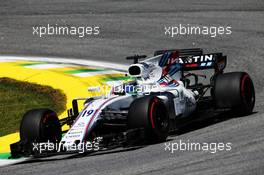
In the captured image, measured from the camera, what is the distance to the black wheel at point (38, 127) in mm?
12422

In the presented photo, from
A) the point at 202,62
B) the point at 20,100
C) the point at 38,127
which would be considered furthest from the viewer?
the point at 20,100

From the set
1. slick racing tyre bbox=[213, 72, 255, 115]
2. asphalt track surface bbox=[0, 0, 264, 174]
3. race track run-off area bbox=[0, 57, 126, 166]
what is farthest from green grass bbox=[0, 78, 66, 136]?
slick racing tyre bbox=[213, 72, 255, 115]

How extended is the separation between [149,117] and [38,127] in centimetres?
154

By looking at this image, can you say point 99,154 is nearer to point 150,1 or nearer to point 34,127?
point 34,127

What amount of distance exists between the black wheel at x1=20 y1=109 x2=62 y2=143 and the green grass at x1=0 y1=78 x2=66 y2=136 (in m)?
2.09

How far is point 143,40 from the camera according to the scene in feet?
70.6

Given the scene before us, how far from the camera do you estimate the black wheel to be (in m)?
12.4

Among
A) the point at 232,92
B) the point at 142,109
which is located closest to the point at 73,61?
the point at 232,92

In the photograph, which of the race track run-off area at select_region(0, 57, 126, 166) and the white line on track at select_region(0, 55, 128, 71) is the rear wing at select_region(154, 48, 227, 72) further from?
the white line on track at select_region(0, 55, 128, 71)

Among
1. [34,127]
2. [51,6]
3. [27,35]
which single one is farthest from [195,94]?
[51,6]

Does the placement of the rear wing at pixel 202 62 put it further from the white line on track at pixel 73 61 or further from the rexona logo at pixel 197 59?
the white line on track at pixel 73 61

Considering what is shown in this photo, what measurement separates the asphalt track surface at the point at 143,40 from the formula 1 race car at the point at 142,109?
202mm

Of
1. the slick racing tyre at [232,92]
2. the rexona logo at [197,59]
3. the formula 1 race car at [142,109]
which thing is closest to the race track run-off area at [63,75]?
the rexona logo at [197,59]

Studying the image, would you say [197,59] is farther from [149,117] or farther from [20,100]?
[20,100]
